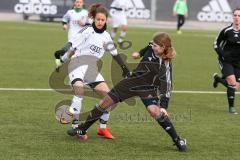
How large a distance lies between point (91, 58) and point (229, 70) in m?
3.60

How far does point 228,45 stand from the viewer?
38.2ft

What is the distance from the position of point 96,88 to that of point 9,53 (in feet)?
39.8

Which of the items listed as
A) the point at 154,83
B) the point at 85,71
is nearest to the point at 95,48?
the point at 85,71

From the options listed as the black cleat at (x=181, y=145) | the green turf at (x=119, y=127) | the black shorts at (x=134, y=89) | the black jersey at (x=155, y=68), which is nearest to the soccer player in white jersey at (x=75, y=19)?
the green turf at (x=119, y=127)

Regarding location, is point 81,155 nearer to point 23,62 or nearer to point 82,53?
point 82,53

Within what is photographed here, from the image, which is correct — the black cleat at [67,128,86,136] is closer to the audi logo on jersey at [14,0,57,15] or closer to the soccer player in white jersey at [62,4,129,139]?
the soccer player in white jersey at [62,4,129,139]

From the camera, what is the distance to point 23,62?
59.7ft

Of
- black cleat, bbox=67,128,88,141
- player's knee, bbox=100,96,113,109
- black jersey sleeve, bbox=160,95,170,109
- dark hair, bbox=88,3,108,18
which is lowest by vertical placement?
black cleat, bbox=67,128,88,141

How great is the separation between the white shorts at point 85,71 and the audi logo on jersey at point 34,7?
3155 centimetres

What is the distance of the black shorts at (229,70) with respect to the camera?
1146 centimetres

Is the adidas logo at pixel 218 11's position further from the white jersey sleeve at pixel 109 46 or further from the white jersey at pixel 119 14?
the white jersey sleeve at pixel 109 46

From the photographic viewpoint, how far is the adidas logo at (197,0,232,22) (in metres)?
41.8

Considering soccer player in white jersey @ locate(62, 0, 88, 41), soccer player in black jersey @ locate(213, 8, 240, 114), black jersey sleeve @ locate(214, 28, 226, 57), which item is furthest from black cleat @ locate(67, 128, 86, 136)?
soccer player in white jersey @ locate(62, 0, 88, 41)

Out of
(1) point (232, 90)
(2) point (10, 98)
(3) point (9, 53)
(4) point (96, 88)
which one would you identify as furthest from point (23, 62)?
(4) point (96, 88)
